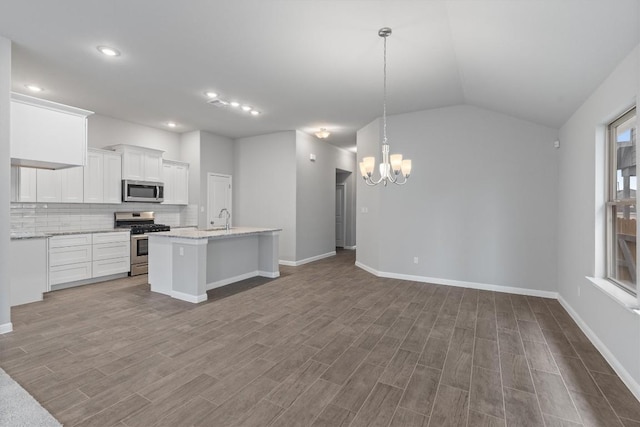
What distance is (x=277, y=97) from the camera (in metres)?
4.74

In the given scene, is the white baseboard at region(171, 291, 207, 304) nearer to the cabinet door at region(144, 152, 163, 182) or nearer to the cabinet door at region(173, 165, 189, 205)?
the cabinet door at region(144, 152, 163, 182)

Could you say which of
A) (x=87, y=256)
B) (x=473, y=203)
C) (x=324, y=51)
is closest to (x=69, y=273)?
(x=87, y=256)

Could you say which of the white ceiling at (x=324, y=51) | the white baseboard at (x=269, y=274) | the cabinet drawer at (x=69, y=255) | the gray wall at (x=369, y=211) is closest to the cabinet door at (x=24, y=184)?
the cabinet drawer at (x=69, y=255)

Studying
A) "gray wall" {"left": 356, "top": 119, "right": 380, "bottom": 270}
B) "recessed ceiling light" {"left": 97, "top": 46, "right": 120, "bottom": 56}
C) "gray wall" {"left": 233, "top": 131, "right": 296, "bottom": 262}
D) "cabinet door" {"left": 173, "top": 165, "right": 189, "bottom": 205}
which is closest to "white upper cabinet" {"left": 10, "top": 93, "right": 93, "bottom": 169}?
"recessed ceiling light" {"left": 97, "top": 46, "right": 120, "bottom": 56}

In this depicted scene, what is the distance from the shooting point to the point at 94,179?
533cm

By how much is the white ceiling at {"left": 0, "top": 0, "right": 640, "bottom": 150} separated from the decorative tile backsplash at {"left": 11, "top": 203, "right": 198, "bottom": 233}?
5.86 feet

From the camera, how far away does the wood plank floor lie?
192cm

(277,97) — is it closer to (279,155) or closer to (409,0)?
(279,155)

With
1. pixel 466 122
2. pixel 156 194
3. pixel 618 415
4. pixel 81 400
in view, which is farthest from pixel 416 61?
pixel 156 194

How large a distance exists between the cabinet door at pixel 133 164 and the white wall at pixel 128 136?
461 mm

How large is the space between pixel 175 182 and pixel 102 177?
4.70 ft

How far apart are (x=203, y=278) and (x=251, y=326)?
128 cm

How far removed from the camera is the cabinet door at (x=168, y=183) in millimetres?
6479

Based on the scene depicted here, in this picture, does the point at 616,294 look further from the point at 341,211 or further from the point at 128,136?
the point at 128,136
